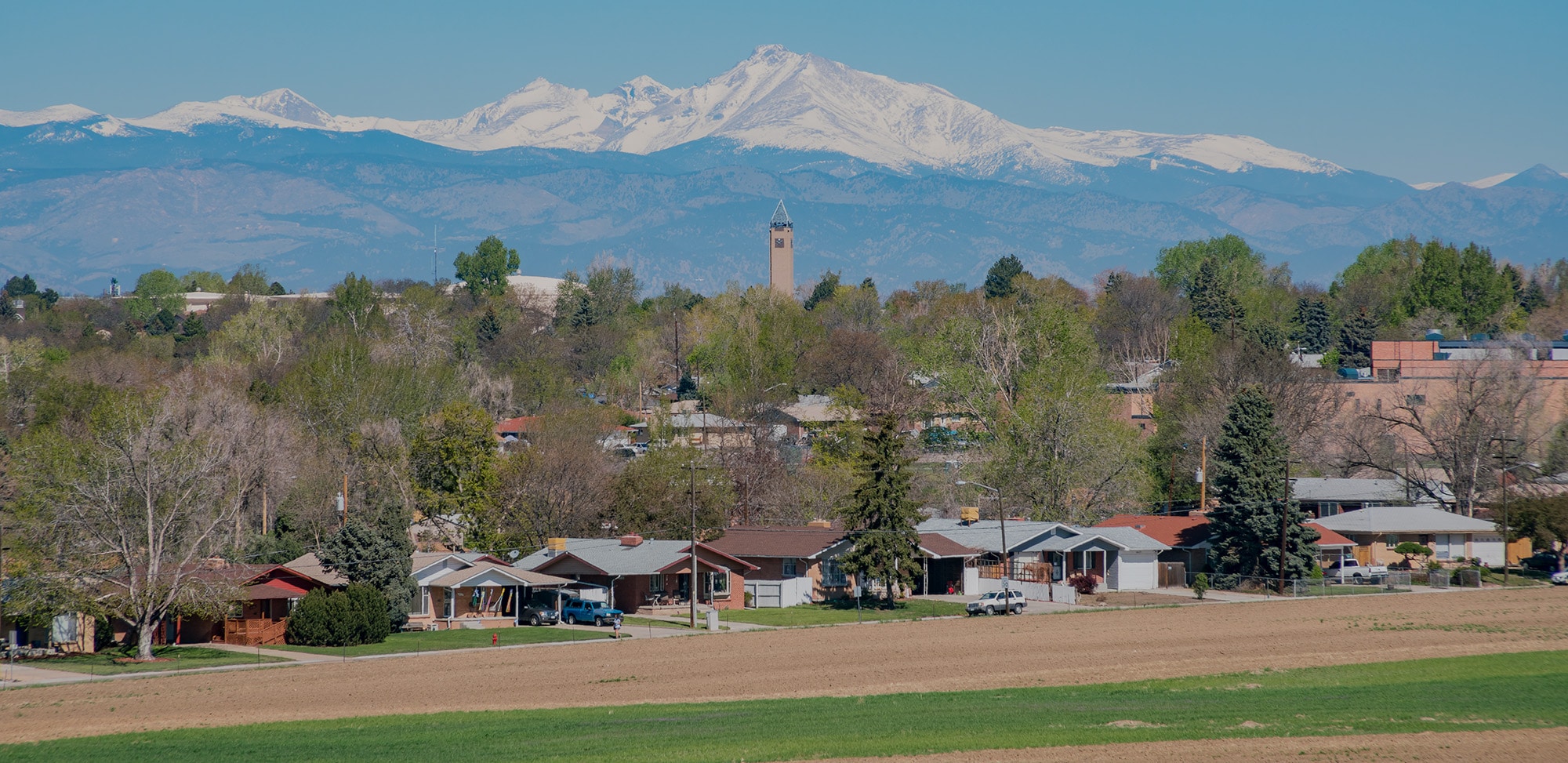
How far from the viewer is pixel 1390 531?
8250 cm

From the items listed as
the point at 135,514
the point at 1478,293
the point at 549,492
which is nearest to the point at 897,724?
the point at 135,514

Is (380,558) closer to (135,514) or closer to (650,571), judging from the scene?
(135,514)

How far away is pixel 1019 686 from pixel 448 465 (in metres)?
45.5

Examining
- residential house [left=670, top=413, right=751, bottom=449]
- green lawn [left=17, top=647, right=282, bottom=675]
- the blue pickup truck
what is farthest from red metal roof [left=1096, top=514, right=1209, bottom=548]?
green lawn [left=17, top=647, right=282, bottom=675]

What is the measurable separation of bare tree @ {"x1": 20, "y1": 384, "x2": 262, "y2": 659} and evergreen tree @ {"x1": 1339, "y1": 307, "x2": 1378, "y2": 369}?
418 feet

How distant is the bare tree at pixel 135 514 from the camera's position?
51875 mm

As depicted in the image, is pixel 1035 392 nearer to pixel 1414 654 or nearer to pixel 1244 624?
pixel 1244 624

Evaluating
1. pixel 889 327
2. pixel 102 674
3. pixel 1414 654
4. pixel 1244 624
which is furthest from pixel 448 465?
pixel 889 327

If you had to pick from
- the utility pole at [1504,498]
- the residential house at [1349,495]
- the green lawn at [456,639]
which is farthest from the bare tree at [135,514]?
the residential house at [1349,495]

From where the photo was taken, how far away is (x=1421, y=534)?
8269 centimetres

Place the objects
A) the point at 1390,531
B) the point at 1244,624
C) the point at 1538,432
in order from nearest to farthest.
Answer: the point at 1244,624 → the point at 1390,531 → the point at 1538,432

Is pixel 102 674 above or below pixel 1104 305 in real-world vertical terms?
below

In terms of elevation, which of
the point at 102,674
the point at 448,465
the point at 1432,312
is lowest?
the point at 102,674

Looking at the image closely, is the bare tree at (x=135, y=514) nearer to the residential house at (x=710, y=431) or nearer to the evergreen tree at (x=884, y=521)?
the evergreen tree at (x=884, y=521)
